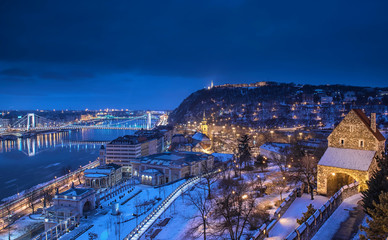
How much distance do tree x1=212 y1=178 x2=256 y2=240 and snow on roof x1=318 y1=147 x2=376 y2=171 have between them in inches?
217

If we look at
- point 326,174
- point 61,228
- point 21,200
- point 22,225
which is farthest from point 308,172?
point 21,200

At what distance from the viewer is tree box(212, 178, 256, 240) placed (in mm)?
12903

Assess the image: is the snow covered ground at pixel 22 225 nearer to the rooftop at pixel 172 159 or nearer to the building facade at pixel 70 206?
the building facade at pixel 70 206

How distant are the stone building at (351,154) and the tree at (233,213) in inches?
194

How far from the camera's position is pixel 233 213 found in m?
16.1

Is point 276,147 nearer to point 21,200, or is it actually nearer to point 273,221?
point 273,221

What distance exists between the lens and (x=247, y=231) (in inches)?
563

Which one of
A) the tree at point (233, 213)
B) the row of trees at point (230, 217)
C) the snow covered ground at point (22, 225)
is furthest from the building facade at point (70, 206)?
the tree at point (233, 213)

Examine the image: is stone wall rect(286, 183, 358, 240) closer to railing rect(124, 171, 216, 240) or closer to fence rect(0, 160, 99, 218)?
railing rect(124, 171, 216, 240)

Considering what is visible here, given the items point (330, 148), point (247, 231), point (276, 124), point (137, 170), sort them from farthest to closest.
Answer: point (276, 124) → point (137, 170) → point (330, 148) → point (247, 231)

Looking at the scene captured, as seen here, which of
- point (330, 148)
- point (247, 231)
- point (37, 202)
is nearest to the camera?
point (247, 231)

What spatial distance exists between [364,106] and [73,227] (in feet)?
315

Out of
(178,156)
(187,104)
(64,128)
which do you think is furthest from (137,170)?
(187,104)

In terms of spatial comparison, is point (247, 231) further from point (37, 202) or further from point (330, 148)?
point (37, 202)
